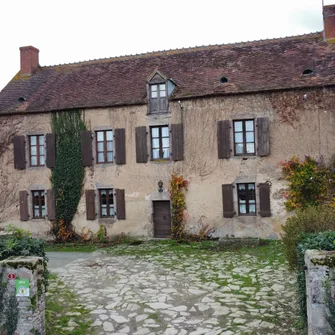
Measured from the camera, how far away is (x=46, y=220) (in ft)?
61.6

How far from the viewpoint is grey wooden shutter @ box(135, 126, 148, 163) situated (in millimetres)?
17547

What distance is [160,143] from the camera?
57.8 ft

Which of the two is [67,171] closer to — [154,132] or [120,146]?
[120,146]

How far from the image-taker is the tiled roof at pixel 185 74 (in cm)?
1680

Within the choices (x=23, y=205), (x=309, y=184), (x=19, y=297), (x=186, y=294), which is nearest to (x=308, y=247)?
(x=186, y=294)

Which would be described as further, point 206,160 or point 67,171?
point 67,171

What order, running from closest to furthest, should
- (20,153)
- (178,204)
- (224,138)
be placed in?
(224,138) < (178,204) < (20,153)

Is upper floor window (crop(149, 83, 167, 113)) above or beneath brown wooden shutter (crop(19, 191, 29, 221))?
above

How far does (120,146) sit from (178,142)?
8.83 ft

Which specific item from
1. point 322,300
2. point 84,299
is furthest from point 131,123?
point 322,300

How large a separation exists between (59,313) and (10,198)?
40.5ft

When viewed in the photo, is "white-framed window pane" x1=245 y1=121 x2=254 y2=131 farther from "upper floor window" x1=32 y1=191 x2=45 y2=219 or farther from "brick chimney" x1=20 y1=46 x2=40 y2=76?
"brick chimney" x1=20 y1=46 x2=40 y2=76

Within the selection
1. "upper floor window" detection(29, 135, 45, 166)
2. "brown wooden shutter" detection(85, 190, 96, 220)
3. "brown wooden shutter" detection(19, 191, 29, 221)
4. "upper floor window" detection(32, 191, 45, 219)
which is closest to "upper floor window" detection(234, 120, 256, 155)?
"brown wooden shutter" detection(85, 190, 96, 220)

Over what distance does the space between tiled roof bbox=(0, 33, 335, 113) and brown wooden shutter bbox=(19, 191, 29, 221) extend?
13.3ft
